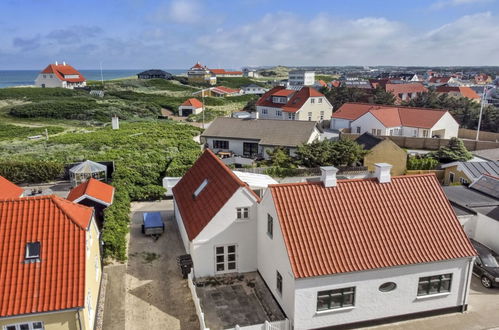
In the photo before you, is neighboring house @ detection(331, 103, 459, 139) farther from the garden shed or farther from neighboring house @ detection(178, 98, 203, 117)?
neighboring house @ detection(178, 98, 203, 117)

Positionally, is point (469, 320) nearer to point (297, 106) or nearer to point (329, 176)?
point (329, 176)

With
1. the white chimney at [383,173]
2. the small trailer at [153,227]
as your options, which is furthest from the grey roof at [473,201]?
the small trailer at [153,227]

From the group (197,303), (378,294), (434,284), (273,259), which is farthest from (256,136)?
(378,294)

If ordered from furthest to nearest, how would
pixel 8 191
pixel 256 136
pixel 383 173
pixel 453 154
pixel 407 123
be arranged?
1. pixel 407 123
2. pixel 256 136
3. pixel 453 154
4. pixel 8 191
5. pixel 383 173

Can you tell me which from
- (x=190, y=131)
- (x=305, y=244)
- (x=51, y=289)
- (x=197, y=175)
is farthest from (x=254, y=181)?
(x=190, y=131)

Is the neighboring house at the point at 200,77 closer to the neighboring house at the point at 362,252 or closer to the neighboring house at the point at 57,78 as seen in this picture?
the neighboring house at the point at 57,78

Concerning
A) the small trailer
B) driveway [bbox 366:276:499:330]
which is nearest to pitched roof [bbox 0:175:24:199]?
the small trailer
